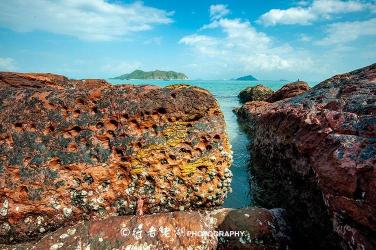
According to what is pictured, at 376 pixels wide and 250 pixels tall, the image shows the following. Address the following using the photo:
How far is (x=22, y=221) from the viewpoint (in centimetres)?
548

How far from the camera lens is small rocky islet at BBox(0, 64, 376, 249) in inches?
200

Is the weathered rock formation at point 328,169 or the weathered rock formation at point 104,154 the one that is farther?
the weathered rock formation at point 104,154

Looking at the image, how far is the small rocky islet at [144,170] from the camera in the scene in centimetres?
508

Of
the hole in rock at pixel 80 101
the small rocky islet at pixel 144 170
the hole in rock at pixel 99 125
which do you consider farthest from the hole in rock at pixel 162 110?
the hole in rock at pixel 80 101

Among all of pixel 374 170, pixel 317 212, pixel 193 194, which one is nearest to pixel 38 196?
pixel 193 194

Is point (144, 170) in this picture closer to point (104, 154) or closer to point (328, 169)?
point (104, 154)

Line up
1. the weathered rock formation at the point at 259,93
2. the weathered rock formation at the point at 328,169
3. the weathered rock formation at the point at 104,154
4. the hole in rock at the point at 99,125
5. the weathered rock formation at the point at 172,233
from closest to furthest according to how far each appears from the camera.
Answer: the weathered rock formation at the point at 328,169 < the weathered rock formation at the point at 172,233 < the weathered rock formation at the point at 104,154 < the hole in rock at the point at 99,125 < the weathered rock formation at the point at 259,93

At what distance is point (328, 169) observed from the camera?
4266mm

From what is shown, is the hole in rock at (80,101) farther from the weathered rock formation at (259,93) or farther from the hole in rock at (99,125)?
the weathered rock formation at (259,93)

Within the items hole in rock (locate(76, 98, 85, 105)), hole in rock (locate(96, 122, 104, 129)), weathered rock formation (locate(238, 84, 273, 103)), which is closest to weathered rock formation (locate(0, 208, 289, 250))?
hole in rock (locate(96, 122, 104, 129))

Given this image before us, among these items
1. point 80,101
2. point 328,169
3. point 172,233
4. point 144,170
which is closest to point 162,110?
point 144,170

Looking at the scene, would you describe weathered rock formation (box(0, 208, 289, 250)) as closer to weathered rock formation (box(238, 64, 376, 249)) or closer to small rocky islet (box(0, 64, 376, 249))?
small rocky islet (box(0, 64, 376, 249))

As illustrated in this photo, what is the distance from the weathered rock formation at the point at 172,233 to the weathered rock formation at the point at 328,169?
76 centimetres

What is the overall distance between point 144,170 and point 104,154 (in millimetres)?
863
